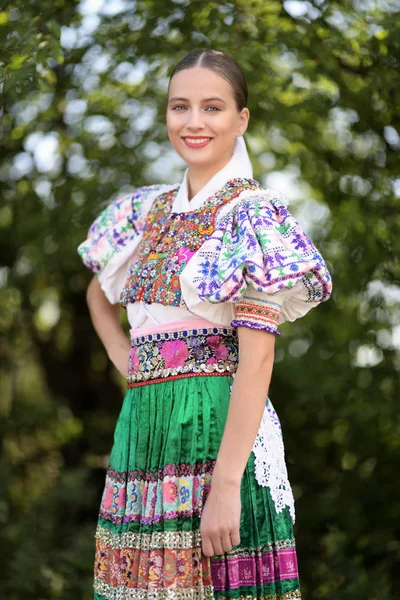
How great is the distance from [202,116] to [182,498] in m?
0.86

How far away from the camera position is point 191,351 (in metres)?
1.84

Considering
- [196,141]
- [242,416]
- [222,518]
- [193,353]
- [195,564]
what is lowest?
[195,564]

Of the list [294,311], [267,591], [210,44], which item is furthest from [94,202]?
[267,591]

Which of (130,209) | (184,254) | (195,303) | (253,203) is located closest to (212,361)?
(195,303)

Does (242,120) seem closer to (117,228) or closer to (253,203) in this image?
(253,203)

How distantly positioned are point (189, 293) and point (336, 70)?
161 cm

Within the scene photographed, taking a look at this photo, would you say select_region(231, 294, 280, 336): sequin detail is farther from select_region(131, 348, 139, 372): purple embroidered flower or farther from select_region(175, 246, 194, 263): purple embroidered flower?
select_region(131, 348, 139, 372): purple embroidered flower

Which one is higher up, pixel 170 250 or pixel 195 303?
pixel 170 250

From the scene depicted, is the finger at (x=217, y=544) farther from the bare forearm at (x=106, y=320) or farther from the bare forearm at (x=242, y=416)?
the bare forearm at (x=106, y=320)

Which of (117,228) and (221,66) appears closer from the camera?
(221,66)

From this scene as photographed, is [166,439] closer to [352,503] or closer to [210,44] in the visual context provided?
[210,44]

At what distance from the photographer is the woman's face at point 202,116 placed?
1.92 m

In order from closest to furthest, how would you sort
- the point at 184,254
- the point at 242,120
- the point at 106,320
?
1. the point at 184,254
2. the point at 242,120
3. the point at 106,320

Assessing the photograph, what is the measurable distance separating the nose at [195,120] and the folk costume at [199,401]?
0.13 metres
